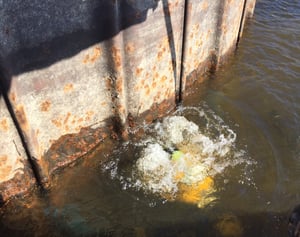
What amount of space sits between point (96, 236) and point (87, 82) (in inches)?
90.8

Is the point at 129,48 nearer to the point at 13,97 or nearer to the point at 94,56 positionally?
the point at 94,56

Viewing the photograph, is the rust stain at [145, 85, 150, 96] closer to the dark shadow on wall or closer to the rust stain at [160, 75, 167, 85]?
the rust stain at [160, 75, 167, 85]

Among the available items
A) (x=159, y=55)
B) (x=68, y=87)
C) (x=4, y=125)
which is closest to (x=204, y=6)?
(x=159, y=55)

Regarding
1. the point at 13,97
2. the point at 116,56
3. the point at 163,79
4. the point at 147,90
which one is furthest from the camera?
the point at 163,79

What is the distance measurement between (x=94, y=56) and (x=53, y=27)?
32.3 inches

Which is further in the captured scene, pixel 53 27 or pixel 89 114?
pixel 89 114

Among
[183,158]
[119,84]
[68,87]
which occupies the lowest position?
[183,158]

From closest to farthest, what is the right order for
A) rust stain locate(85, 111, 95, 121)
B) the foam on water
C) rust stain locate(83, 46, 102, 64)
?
rust stain locate(83, 46, 102, 64) < rust stain locate(85, 111, 95, 121) < the foam on water

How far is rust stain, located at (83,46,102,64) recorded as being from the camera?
4577 millimetres

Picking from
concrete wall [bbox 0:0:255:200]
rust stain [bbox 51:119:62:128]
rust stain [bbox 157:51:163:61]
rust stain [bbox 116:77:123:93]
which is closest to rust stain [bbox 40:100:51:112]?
concrete wall [bbox 0:0:255:200]

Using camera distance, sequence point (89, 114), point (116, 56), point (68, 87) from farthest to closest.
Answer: point (89, 114) → point (116, 56) → point (68, 87)

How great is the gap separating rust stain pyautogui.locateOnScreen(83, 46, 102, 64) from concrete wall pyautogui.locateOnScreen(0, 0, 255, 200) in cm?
1

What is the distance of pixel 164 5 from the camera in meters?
5.11

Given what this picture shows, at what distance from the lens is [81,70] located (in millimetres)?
4629
